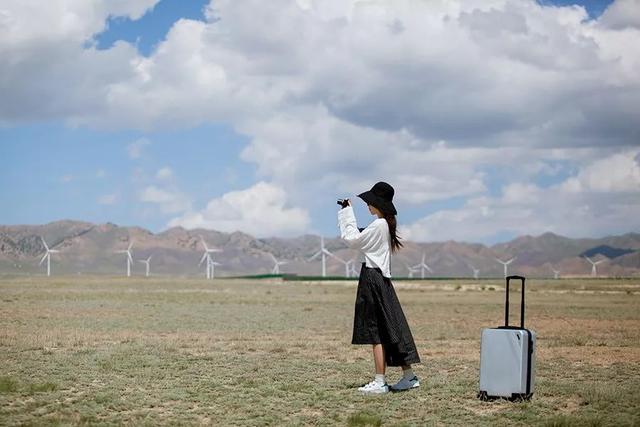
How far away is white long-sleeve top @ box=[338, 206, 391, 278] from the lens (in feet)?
42.3

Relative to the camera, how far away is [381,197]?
43.5 feet

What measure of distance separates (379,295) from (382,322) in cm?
41

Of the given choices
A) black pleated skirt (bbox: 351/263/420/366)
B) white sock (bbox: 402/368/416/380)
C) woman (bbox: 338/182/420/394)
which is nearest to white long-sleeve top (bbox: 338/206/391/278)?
woman (bbox: 338/182/420/394)

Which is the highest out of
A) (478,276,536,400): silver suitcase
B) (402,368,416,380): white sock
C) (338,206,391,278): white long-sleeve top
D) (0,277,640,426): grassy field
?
(338,206,391,278): white long-sleeve top

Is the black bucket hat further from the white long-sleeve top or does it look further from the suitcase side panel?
the suitcase side panel

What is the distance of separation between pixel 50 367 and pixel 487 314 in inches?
1086

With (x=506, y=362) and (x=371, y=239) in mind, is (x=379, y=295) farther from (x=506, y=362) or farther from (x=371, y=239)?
(x=506, y=362)

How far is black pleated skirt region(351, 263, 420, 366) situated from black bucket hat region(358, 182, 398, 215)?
3.05 feet

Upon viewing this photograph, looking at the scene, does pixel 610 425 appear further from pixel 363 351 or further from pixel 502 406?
pixel 363 351

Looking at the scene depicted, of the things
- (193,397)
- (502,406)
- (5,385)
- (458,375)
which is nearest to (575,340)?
(458,375)

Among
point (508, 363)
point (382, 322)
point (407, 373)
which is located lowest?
point (407, 373)

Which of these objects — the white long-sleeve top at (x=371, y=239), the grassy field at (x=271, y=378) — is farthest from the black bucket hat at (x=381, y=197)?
the grassy field at (x=271, y=378)

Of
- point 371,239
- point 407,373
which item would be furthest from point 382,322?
point 371,239

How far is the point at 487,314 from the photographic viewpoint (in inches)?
1583
